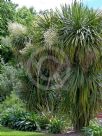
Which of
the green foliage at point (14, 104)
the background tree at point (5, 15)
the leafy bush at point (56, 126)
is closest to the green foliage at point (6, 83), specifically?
the green foliage at point (14, 104)

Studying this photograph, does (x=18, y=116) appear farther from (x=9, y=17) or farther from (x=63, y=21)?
(x=9, y=17)

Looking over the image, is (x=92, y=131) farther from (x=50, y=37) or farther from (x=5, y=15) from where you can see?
(x=5, y=15)

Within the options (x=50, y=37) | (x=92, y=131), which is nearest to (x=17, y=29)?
(x=50, y=37)

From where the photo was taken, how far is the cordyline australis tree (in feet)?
40.9

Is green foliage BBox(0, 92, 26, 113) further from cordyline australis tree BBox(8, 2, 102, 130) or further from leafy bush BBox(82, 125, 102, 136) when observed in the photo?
leafy bush BBox(82, 125, 102, 136)

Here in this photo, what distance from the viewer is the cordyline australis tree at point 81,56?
12.5m

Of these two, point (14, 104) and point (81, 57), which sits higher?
point (81, 57)

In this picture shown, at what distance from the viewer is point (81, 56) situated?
40.8ft

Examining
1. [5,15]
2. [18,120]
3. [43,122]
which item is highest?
[5,15]

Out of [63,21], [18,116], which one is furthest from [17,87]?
[63,21]

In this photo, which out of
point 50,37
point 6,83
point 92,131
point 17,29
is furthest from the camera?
point 6,83

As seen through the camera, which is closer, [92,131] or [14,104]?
[92,131]

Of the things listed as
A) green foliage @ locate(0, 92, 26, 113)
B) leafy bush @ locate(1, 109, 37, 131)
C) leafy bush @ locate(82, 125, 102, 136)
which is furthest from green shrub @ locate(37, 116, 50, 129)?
leafy bush @ locate(82, 125, 102, 136)

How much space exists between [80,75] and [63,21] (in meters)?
1.79
